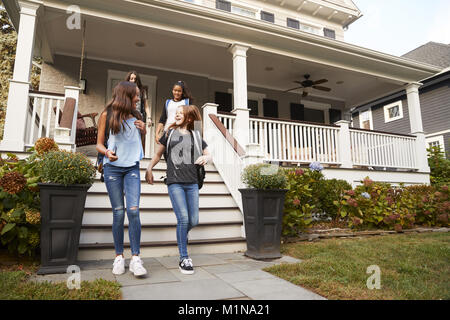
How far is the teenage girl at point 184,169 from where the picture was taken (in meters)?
2.53

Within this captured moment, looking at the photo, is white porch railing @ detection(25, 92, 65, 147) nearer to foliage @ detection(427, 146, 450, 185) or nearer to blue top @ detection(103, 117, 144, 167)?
blue top @ detection(103, 117, 144, 167)

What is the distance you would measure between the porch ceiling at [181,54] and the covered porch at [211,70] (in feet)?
0.08

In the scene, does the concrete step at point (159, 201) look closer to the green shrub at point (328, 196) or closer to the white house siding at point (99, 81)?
the green shrub at point (328, 196)

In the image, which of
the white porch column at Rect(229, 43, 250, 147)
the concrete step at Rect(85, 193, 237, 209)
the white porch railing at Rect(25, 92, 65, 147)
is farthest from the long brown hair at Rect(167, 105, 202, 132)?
the white porch column at Rect(229, 43, 250, 147)

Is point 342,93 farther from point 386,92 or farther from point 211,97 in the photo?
point 211,97

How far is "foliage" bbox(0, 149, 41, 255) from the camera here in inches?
101

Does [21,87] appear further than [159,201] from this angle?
Yes

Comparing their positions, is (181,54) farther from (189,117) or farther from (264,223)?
(264,223)

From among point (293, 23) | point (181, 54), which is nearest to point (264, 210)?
point (181, 54)

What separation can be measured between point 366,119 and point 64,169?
658 inches

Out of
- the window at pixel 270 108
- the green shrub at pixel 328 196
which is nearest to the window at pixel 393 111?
the window at pixel 270 108

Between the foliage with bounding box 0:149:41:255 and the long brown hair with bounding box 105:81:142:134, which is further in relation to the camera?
the foliage with bounding box 0:149:41:255

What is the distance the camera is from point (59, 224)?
8.23ft

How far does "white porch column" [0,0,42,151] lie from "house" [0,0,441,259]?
0.02 meters
